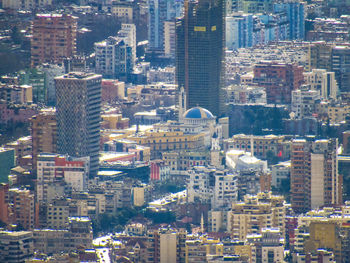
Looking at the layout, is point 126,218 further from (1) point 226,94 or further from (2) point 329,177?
(1) point 226,94

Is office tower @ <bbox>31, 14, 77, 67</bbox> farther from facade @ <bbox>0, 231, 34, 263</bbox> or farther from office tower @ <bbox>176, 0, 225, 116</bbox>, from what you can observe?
facade @ <bbox>0, 231, 34, 263</bbox>

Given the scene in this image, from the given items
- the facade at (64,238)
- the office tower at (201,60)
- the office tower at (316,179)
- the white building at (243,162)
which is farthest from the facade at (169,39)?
the facade at (64,238)

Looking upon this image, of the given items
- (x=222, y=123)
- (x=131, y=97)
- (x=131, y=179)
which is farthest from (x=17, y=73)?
(x=131, y=179)

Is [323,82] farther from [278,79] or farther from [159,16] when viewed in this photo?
[159,16]

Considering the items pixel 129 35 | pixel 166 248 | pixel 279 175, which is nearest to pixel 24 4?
pixel 129 35

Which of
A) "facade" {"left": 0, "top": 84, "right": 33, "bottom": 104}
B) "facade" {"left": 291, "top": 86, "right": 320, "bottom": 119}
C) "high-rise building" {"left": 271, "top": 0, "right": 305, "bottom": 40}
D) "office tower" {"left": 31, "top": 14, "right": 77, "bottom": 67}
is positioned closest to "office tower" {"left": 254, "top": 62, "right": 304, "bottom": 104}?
"facade" {"left": 291, "top": 86, "right": 320, "bottom": 119}

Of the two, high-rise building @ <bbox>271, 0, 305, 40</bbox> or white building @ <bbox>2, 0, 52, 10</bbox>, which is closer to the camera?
high-rise building @ <bbox>271, 0, 305, 40</bbox>
